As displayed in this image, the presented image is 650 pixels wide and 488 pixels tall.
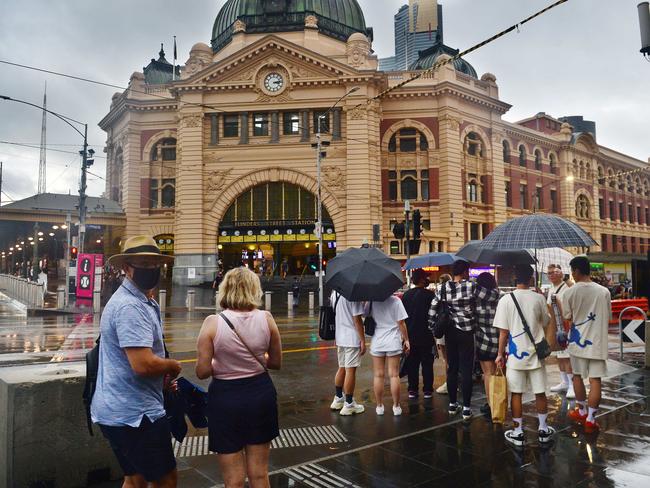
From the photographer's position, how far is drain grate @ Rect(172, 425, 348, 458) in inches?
211

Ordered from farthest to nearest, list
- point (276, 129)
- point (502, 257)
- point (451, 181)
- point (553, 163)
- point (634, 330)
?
point (553, 163), point (451, 181), point (276, 129), point (634, 330), point (502, 257)

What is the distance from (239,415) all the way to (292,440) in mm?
2496

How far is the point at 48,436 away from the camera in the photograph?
4137 mm

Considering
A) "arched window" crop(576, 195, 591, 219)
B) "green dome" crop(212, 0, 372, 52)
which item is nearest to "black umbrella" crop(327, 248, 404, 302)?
"green dome" crop(212, 0, 372, 52)

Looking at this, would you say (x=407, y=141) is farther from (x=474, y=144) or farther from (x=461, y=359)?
(x=461, y=359)

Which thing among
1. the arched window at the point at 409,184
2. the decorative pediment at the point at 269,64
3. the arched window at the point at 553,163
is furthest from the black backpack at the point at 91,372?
the arched window at the point at 553,163

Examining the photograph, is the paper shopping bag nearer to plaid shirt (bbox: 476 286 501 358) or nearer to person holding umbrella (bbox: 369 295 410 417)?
plaid shirt (bbox: 476 286 501 358)

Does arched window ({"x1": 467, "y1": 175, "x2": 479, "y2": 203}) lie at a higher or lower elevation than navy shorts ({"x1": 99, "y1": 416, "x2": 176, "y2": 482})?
higher

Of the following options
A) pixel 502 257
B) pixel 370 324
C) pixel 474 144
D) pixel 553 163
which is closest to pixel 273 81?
pixel 474 144

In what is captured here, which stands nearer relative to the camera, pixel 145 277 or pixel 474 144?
pixel 145 277

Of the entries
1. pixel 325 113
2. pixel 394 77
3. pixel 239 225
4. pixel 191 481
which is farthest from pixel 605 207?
pixel 191 481

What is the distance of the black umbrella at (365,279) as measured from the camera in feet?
20.7

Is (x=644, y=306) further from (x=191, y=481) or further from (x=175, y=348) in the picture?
(x=191, y=481)

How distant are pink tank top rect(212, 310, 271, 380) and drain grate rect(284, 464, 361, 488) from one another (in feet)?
5.44
